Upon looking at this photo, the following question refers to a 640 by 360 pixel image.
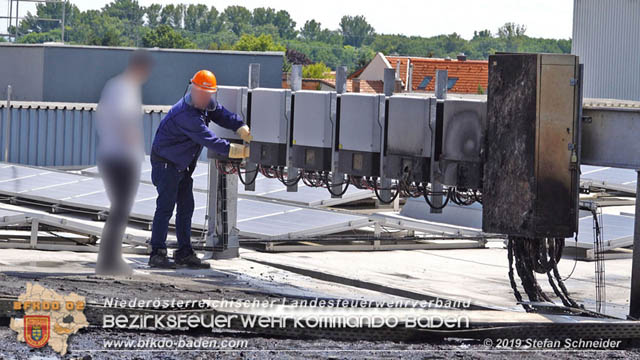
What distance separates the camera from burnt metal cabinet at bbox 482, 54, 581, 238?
9664mm

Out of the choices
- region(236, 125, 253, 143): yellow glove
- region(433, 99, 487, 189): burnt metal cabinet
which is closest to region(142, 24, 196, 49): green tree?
region(236, 125, 253, 143): yellow glove

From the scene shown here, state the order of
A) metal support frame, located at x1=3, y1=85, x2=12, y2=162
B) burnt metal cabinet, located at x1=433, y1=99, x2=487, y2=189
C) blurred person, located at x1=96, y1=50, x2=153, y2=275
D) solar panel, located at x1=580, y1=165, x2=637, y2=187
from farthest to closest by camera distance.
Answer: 1. metal support frame, located at x1=3, y1=85, x2=12, y2=162
2. solar panel, located at x1=580, y1=165, x2=637, y2=187
3. burnt metal cabinet, located at x1=433, y1=99, x2=487, y2=189
4. blurred person, located at x1=96, y1=50, x2=153, y2=275

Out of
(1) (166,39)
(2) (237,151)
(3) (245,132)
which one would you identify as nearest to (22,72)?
(3) (245,132)

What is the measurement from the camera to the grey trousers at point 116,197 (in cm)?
915

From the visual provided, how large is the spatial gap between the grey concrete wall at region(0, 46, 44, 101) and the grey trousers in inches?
833

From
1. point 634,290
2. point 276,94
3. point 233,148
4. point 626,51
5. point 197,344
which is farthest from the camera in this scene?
point 626,51

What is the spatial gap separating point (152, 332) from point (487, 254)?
7.72 meters

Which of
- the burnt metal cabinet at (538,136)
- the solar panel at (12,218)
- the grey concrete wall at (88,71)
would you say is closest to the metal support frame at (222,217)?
the solar panel at (12,218)

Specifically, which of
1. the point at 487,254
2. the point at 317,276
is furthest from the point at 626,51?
the point at 317,276

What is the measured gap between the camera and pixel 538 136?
9703 mm

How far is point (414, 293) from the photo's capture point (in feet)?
36.2

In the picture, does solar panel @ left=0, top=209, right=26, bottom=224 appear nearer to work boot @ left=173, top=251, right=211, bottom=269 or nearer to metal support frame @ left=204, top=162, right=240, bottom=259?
metal support frame @ left=204, top=162, right=240, bottom=259

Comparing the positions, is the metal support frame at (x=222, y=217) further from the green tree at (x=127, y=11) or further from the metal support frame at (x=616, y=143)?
the green tree at (x=127, y=11)

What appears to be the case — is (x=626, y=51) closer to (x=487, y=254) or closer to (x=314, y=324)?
(x=487, y=254)
